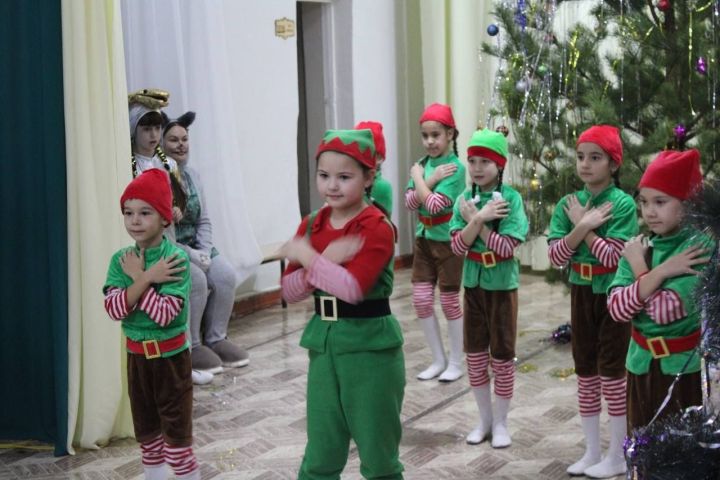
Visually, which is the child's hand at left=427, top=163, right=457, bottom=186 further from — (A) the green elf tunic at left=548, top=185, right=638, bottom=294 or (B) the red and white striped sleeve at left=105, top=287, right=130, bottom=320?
(B) the red and white striped sleeve at left=105, top=287, right=130, bottom=320

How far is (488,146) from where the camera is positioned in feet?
12.9

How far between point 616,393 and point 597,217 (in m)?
0.66

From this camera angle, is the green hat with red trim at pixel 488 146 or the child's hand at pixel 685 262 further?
the green hat with red trim at pixel 488 146

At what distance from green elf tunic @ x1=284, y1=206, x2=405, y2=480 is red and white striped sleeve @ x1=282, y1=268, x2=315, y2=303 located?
0.03m

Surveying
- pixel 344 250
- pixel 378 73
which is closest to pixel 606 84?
pixel 344 250

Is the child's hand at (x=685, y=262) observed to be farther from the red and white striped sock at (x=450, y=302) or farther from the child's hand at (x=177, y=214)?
the child's hand at (x=177, y=214)

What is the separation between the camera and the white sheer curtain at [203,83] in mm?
5598

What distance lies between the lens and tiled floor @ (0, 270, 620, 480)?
3863mm

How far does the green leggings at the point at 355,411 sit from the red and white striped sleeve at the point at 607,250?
108 centimetres

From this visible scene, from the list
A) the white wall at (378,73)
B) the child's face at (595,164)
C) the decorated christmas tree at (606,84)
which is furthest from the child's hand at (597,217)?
the white wall at (378,73)

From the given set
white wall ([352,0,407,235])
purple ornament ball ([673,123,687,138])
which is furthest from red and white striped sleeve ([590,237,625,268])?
white wall ([352,0,407,235])

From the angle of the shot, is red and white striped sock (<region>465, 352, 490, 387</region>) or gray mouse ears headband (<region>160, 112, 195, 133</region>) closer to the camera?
red and white striped sock (<region>465, 352, 490, 387</region>)

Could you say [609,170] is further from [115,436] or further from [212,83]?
[212,83]

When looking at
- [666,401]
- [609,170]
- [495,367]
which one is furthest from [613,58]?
[666,401]
